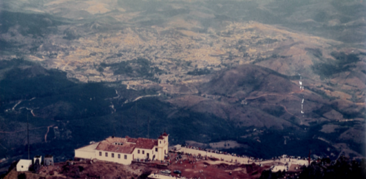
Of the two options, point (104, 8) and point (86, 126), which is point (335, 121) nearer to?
point (86, 126)

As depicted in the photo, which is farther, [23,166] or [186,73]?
[186,73]

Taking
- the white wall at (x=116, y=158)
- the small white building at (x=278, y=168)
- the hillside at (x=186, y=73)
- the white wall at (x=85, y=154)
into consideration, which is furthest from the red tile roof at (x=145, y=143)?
the hillside at (x=186, y=73)

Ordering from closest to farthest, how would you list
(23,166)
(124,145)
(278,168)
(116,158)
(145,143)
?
1. (23,166)
2. (278,168)
3. (116,158)
4. (124,145)
5. (145,143)

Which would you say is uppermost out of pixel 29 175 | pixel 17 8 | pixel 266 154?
pixel 17 8

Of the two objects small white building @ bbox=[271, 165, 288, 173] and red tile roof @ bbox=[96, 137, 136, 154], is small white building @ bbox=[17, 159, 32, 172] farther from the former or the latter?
small white building @ bbox=[271, 165, 288, 173]

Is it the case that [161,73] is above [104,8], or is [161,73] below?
below

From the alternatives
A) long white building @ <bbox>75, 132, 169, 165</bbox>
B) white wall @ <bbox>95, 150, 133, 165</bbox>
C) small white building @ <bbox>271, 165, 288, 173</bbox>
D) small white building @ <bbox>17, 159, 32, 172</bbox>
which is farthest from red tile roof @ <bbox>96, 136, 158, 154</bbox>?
small white building @ <bbox>271, 165, 288, 173</bbox>

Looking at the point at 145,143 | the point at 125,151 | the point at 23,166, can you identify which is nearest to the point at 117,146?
the point at 125,151

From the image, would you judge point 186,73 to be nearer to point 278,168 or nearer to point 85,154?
point 85,154

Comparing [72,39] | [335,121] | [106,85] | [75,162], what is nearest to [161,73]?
[106,85]
